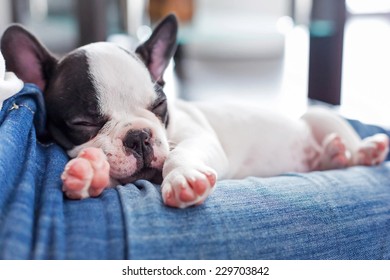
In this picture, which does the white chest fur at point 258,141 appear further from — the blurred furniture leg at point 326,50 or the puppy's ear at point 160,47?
the blurred furniture leg at point 326,50

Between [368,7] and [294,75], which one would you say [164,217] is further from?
[368,7]

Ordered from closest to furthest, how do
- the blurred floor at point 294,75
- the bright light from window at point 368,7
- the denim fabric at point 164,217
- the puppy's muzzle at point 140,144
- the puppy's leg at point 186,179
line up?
the denim fabric at point 164,217 < the puppy's leg at point 186,179 < the puppy's muzzle at point 140,144 < the blurred floor at point 294,75 < the bright light from window at point 368,7

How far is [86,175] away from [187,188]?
0.17 meters

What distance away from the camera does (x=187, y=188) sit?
80 centimetres

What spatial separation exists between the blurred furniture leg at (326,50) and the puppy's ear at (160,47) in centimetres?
156

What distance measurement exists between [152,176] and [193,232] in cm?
27

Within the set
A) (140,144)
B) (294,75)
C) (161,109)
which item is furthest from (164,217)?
(294,75)

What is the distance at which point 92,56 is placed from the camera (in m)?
1.05

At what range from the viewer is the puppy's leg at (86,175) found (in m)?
0.79

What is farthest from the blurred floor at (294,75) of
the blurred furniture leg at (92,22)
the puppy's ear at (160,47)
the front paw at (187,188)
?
the front paw at (187,188)

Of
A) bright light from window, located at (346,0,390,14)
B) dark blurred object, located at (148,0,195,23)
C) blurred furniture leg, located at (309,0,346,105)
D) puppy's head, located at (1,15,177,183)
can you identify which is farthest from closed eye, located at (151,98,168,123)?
bright light from window, located at (346,0,390,14)

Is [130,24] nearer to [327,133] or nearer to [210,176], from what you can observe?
[327,133]

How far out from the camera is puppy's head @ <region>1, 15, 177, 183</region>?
974mm
